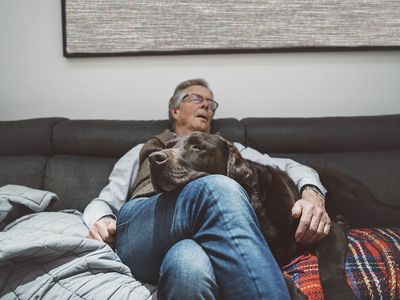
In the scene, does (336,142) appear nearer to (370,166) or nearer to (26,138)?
(370,166)

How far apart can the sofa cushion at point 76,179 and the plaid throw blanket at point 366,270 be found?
1.13 m

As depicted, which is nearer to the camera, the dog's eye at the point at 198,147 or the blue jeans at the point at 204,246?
the blue jeans at the point at 204,246

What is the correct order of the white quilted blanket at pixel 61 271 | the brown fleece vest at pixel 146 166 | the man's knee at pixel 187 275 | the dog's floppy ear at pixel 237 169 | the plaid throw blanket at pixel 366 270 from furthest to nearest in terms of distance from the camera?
the brown fleece vest at pixel 146 166 < the dog's floppy ear at pixel 237 169 < the plaid throw blanket at pixel 366 270 < the white quilted blanket at pixel 61 271 < the man's knee at pixel 187 275

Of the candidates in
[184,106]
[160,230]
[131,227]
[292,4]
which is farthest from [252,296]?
[292,4]

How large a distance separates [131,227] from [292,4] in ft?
5.40

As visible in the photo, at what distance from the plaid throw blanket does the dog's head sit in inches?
14.6

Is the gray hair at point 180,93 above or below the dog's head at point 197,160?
above

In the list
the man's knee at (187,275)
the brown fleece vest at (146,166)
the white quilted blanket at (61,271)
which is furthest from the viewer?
the brown fleece vest at (146,166)

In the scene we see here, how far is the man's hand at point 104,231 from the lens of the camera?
4.63ft

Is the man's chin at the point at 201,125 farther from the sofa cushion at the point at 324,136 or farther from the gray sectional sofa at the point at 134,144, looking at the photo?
the sofa cushion at the point at 324,136

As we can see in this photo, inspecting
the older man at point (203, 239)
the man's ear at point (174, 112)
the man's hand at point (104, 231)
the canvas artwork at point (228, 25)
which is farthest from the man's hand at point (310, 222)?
the canvas artwork at point (228, 25)

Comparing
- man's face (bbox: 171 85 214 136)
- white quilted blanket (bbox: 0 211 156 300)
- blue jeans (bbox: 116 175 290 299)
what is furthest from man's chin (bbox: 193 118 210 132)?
white quilted blanket (bbox: 0 211 156 300)

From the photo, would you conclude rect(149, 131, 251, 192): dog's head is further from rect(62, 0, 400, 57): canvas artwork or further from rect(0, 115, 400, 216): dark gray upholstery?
rect(62, 0, 400, 57): canvas artwork

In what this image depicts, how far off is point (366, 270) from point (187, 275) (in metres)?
0.65
